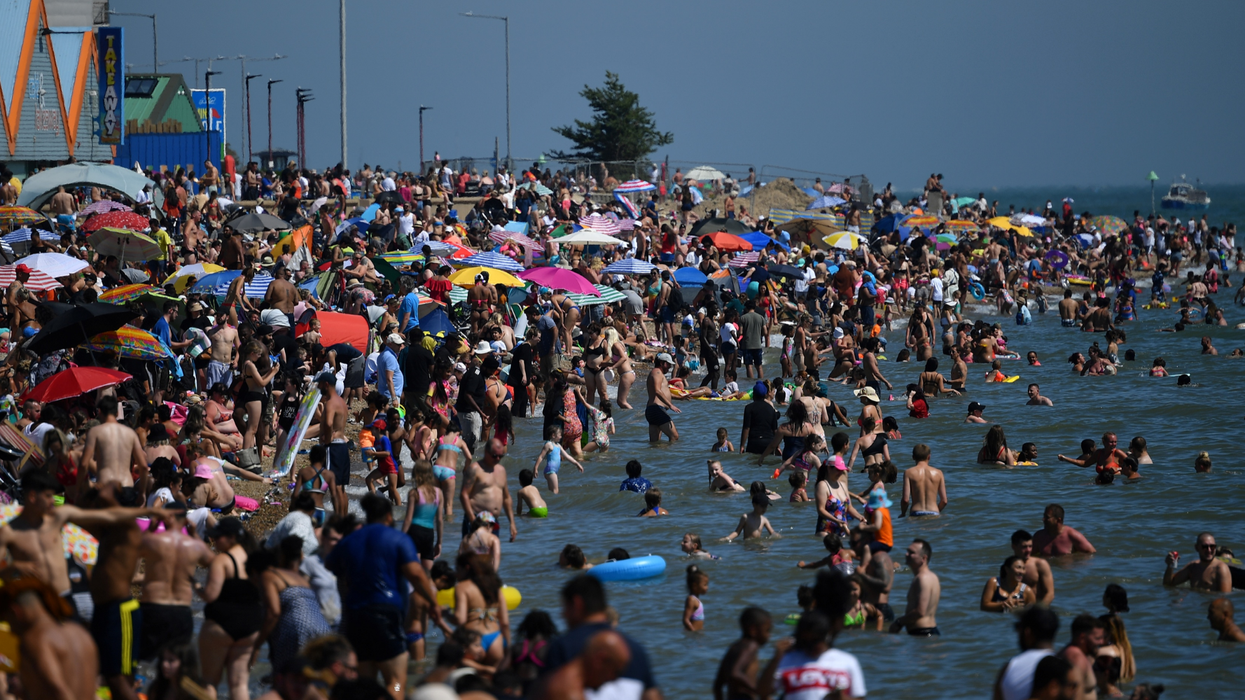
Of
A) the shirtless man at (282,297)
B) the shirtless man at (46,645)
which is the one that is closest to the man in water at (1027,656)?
the shirtless man at (46,645)

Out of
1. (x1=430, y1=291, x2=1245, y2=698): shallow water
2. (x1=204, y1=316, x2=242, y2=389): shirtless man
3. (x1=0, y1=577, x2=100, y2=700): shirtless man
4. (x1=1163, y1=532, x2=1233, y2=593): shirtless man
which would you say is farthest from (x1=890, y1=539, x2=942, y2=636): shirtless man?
(x1=204, y1=316, x2=242, y2=389): shirtless man

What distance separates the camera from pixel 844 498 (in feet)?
40.8

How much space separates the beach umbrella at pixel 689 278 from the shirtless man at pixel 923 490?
44.4 feet

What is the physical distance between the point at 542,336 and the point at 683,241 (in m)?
13.3

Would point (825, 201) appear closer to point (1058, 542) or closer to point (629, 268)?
point (629, 268)

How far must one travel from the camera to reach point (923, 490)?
43.3 feet

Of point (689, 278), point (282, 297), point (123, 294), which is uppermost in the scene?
point (123, 294)

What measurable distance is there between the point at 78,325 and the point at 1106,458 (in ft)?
40.0

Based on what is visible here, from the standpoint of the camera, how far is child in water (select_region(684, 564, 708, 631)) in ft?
33.6

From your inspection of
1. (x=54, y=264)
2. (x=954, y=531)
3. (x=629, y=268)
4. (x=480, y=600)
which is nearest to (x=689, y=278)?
(x=629, y=268)

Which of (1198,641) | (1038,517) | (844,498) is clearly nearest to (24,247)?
(844,498)

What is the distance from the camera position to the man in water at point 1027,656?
6418mm

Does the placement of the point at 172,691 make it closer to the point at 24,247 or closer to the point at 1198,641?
the point at 1198,641

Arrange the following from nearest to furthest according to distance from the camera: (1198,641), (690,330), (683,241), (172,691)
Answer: (172,691)
(1198,641)
(690,330)
(683,241)
